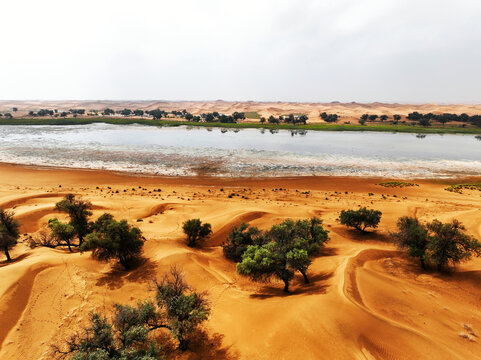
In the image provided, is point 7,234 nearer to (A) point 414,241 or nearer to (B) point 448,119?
(A) point 414,241

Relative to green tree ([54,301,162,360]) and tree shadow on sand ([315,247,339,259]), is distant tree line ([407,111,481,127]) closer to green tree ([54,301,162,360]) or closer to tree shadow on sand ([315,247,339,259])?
tree shadow on sand ([315,247,339,259])

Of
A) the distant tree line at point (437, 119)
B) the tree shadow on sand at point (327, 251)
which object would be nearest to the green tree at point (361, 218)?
the tree shadow on sand at point (327, 251)

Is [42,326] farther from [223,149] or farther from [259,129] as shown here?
[259,129]

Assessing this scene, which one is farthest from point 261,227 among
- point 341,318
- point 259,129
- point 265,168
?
point 259,129

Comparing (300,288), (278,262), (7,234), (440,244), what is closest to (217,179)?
(7,234)

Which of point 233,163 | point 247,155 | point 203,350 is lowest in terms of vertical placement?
point 203,350
